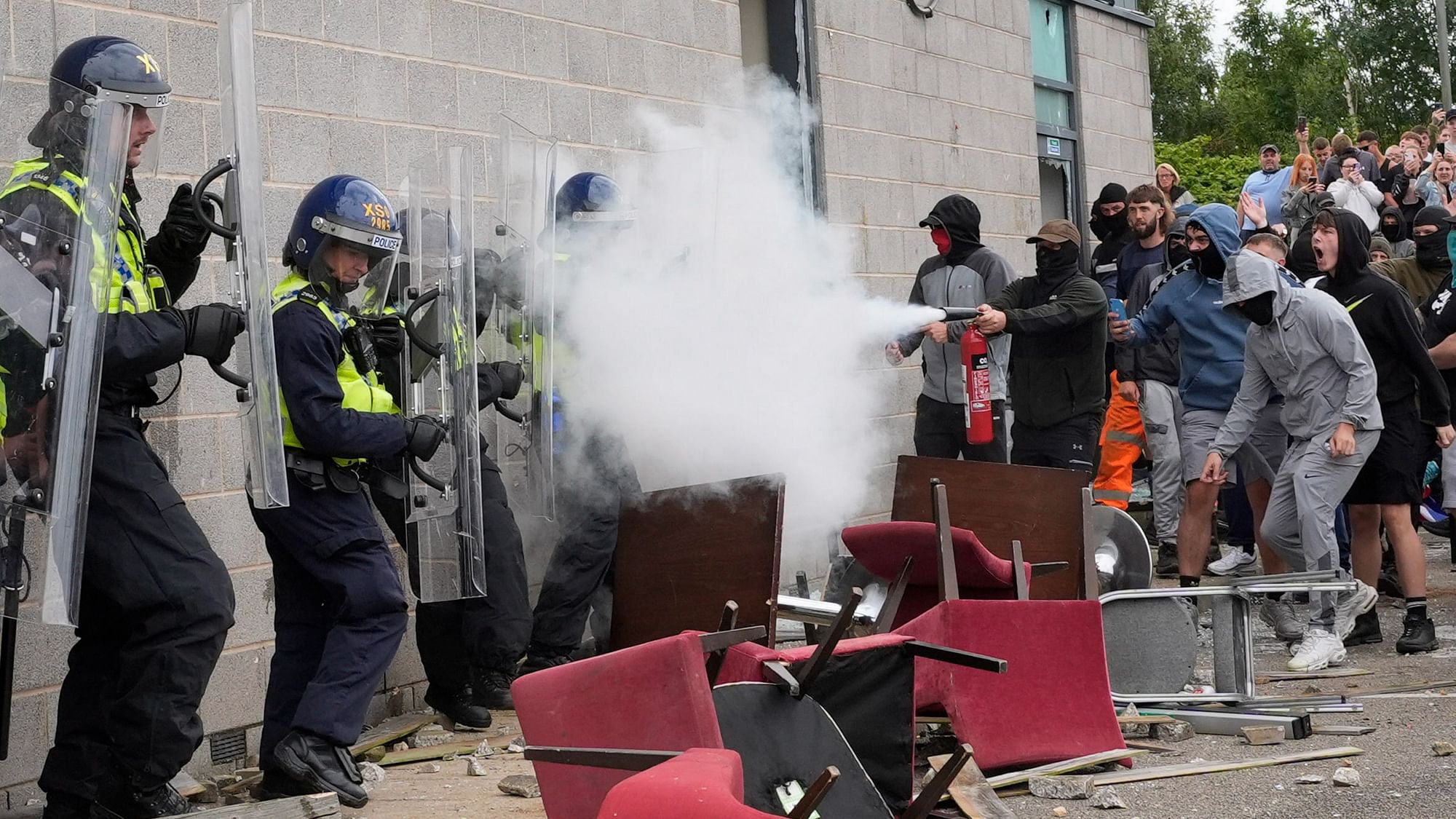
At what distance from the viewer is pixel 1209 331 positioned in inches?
308

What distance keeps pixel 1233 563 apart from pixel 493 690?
4.57m

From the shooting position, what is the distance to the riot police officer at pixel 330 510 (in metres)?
4.61

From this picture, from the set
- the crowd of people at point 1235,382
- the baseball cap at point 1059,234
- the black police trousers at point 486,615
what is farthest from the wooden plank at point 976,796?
the baseball cap at point 1059,234

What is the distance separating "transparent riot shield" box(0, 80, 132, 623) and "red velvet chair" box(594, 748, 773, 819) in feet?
6.27

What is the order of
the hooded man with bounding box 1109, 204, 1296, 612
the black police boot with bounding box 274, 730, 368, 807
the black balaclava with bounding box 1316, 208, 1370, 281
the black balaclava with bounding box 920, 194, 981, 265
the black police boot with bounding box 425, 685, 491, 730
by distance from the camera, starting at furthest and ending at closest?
the black balaclava with bounding box 920, 194, 981, 265 < the hooded man with bounding box 1109, 204, 1296, 612 < the black balaclava with bounding box 1316, 208, 1370, 281 < the black police boot with bounding box 425, 685, 491, 730 < the black police boot with bounding box 274, 730, 368, 807

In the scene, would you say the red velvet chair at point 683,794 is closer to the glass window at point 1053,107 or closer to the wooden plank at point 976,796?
the wooden plank at point 976,796

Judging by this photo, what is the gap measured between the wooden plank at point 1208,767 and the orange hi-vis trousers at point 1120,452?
3.87 meters

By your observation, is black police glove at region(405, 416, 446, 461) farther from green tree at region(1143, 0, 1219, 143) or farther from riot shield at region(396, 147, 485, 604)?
green tree at region(1143, 0, 1219, 143)

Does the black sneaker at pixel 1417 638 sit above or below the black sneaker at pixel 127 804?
below

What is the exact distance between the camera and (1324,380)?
6.80 m

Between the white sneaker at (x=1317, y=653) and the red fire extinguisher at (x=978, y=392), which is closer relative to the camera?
the white sneaker at (x=1317, y=653)

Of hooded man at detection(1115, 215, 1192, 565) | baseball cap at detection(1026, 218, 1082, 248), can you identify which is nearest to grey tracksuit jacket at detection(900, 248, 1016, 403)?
baseball cap at detection(1026, 218, 1082, 248)

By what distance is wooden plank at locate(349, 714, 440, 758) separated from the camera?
548 cm

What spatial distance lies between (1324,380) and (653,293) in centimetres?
292
